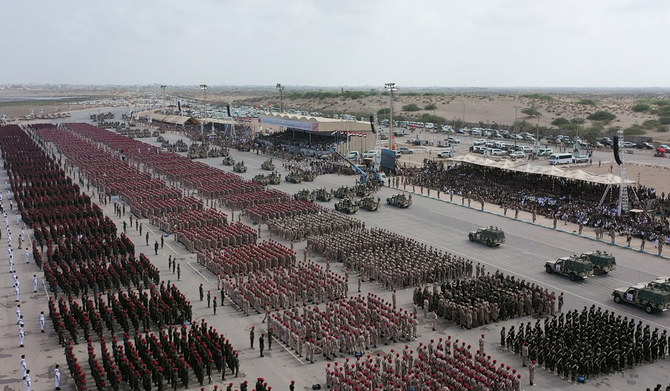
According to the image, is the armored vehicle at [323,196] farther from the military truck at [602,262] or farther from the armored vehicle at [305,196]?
the military truck at [602,262]

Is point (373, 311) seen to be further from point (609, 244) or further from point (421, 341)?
point (609, 244)

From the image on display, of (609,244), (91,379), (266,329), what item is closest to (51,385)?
(91,379)

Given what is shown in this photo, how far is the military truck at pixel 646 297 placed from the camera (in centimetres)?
2108

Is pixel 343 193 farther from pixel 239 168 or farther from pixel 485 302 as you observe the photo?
pixel 485 302

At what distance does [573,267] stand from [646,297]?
12.1 ft

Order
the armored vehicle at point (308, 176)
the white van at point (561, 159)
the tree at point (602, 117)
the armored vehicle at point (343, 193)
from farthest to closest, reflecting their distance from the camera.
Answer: the tree at point (602, 117) → the white van at point (561, 159) → the armored vehicle at point (308, 176) → the armored vehicle at point (343, 193)

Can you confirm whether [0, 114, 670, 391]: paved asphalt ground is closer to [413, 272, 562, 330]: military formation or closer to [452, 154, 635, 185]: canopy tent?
[413, 272, 562, 330]: military formation

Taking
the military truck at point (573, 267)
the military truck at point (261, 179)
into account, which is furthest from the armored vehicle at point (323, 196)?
the military truck at point (573, 267)

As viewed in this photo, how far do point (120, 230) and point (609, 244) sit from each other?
27588 millimetres

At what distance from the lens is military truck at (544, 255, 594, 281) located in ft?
80.5

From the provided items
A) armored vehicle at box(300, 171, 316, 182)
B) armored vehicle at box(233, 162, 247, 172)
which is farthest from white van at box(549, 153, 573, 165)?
armored vehicle at box(233, 162, 247, 172)

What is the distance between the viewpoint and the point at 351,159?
60.7 metres

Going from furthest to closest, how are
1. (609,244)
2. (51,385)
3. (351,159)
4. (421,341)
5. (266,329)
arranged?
1. (351,159)
2. (609,244)
3. (266,329)
4. (421,341)
5. (51,385)

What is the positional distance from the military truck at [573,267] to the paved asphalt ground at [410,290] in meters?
0.38
